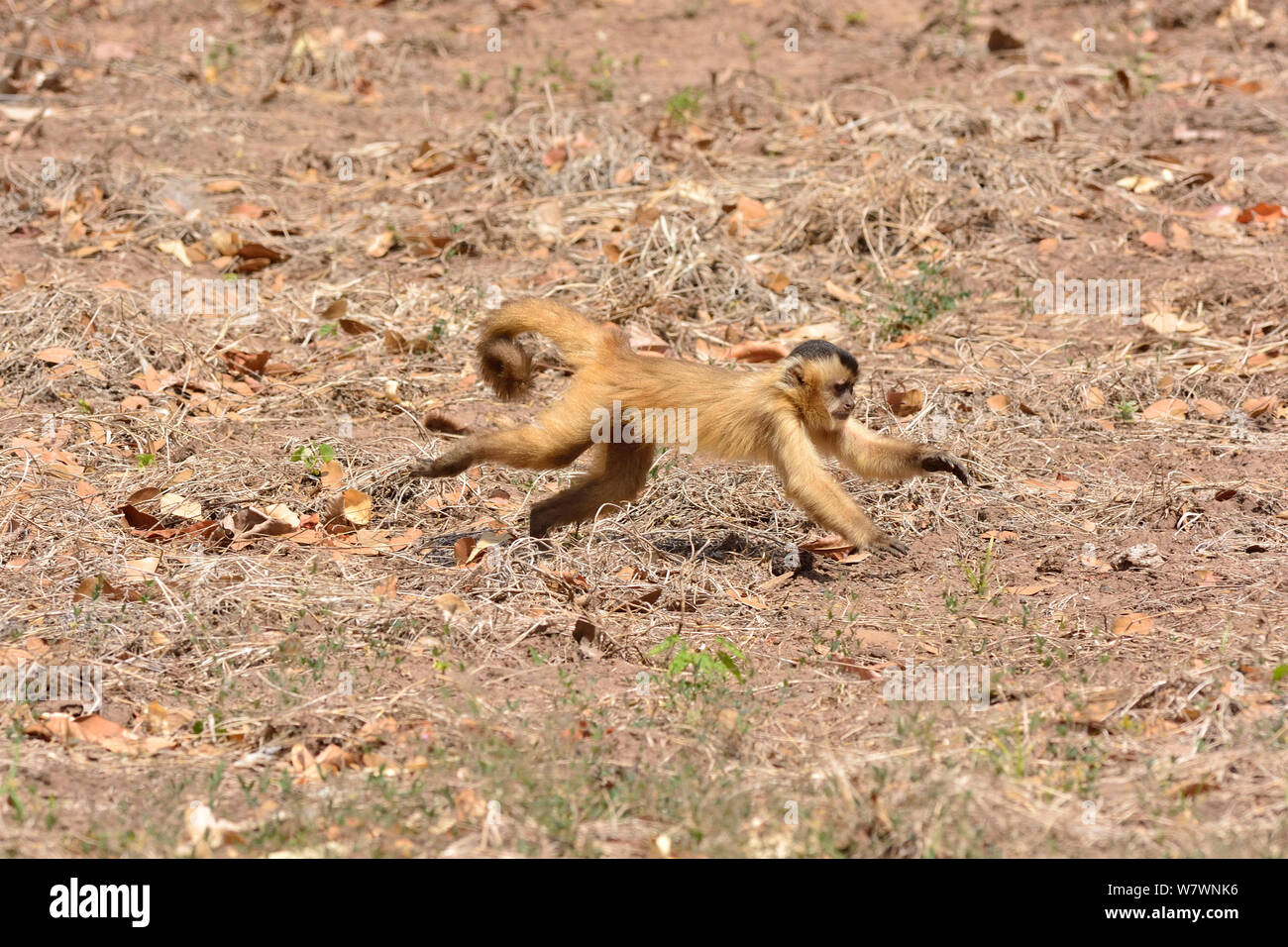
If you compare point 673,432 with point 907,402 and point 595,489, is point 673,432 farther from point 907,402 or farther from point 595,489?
point 907,402

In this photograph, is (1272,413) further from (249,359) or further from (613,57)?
(613,57)

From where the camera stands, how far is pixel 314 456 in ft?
25.5

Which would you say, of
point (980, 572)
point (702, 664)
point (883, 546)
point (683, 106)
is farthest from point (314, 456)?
point (683, 106)

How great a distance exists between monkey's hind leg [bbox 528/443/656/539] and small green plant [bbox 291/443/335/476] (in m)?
1.34

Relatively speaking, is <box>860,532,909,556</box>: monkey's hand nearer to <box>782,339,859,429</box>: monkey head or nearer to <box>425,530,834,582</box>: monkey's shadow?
<box>425,530,834,582</box>: monkey's shadow

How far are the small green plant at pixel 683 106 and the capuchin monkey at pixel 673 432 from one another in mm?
5575

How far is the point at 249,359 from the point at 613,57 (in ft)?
22.2

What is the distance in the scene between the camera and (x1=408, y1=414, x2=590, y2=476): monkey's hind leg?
691 centimetres

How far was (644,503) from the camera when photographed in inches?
306

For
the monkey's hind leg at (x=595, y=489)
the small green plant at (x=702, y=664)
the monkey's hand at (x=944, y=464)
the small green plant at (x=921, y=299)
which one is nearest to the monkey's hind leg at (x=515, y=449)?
the monkey's hind leg at (x=595, y=489)

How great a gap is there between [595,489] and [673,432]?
0.57m

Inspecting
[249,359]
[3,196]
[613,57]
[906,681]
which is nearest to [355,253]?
[249,359]

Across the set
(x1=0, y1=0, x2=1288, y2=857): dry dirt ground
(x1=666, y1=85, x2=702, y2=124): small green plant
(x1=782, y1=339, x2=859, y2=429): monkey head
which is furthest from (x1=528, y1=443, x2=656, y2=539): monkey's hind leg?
(x1=666, y1=85, x2=702, y2=124): small green plant

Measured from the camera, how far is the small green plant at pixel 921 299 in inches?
377
